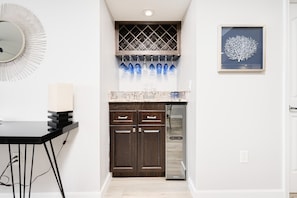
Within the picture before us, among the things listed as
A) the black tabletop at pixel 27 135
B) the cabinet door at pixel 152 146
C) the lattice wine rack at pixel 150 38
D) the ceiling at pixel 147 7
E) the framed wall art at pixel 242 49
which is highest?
the ceiling at pixel 147 7

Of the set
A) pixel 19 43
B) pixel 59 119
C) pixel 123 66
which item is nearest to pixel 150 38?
pixel 123 66

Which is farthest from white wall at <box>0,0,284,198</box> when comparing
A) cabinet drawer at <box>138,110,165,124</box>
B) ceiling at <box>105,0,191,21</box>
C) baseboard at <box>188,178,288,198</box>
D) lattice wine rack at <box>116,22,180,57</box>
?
lattice wine rack at <box>116,22,180,57</box>

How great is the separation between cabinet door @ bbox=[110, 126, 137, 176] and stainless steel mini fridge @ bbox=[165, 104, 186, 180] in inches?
17.4

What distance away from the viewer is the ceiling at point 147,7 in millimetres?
2520

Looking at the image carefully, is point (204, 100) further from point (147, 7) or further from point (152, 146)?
point (147, 7)

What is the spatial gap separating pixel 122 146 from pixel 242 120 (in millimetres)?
1478

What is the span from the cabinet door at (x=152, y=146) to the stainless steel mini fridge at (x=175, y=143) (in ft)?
0.26

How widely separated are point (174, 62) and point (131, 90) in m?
0.84

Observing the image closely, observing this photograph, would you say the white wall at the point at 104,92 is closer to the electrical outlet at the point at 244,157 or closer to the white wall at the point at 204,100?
the white wall at the point at 204,100

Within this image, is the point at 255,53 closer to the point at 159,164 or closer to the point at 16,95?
the point at 159,164

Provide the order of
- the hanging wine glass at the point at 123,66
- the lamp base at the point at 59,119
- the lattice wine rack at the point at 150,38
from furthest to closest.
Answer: the hanging wine glass at the point at 123,66 → the lattice wine rack at the point at 150,38 → the lamp base at the point at 59,119

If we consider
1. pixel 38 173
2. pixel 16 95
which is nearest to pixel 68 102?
pixel 16 95

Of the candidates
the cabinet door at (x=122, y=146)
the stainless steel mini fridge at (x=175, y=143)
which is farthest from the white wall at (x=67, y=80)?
the stainless steel mini fridge at (x=175, y=143)

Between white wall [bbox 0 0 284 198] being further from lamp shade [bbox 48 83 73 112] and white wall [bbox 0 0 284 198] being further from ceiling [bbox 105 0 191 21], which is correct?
ceiling [bbox 105 0 191 21]
